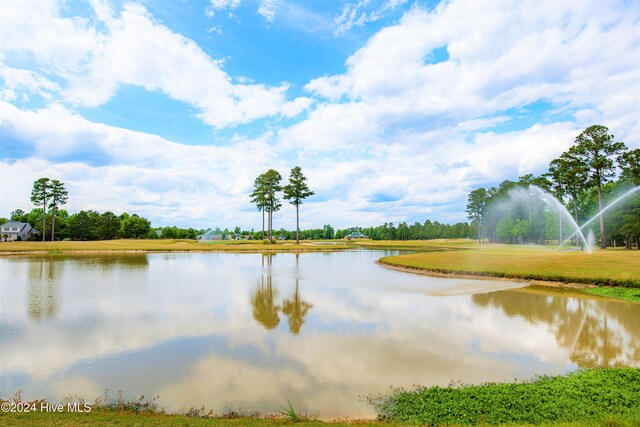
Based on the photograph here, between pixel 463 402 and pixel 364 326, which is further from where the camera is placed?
pixel 364 326

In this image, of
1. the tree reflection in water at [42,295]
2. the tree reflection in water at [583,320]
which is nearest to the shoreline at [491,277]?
the tree reflection in water at [583,320]

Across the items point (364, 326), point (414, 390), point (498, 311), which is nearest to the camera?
point (414, 390)

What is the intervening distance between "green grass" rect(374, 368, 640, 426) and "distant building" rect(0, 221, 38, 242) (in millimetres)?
129176

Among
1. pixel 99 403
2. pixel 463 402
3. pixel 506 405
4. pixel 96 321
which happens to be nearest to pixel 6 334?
pixel 96 321

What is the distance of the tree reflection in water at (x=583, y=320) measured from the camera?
10.8 metres

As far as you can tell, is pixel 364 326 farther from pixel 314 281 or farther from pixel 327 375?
pixel 314 281

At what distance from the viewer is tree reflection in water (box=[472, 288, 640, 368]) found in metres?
10.8

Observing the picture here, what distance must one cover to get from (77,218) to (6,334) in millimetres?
111448

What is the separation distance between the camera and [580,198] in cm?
8494

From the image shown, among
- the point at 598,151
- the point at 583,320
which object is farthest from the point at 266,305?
the point at 598,151

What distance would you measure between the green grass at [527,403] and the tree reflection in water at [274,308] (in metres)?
6.37

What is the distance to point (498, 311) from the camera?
55.3ft

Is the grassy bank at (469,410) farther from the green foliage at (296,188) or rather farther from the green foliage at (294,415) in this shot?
the green foliage at (296,188)

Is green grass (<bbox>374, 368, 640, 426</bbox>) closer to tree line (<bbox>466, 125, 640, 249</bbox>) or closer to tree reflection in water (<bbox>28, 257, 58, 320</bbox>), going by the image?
tree reflection in water (<bbox>28, 257, 58, 320</bbox>)
